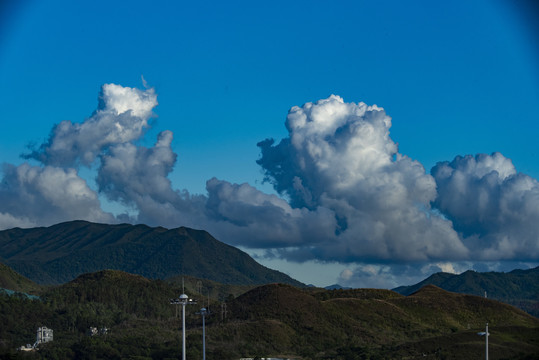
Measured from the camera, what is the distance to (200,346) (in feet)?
643

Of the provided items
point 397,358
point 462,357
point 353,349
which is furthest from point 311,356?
point 462,357

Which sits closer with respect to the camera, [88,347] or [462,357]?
[462,357]

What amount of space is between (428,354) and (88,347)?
83.7 meters

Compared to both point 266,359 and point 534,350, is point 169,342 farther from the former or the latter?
point 534,350

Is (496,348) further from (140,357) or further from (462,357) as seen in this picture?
(140,357)

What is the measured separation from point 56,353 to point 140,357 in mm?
27030

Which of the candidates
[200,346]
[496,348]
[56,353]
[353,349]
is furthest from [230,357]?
[496,348]

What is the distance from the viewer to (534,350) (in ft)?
604

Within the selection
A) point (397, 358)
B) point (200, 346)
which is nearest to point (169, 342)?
point (200, 346)

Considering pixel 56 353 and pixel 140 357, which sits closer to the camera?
pixel 140 357

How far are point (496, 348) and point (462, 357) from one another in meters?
10.9

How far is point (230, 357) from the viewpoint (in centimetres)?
18912

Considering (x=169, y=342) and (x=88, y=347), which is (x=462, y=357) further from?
(x=88, y=347)

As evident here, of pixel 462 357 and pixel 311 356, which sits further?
pixel 311 356
